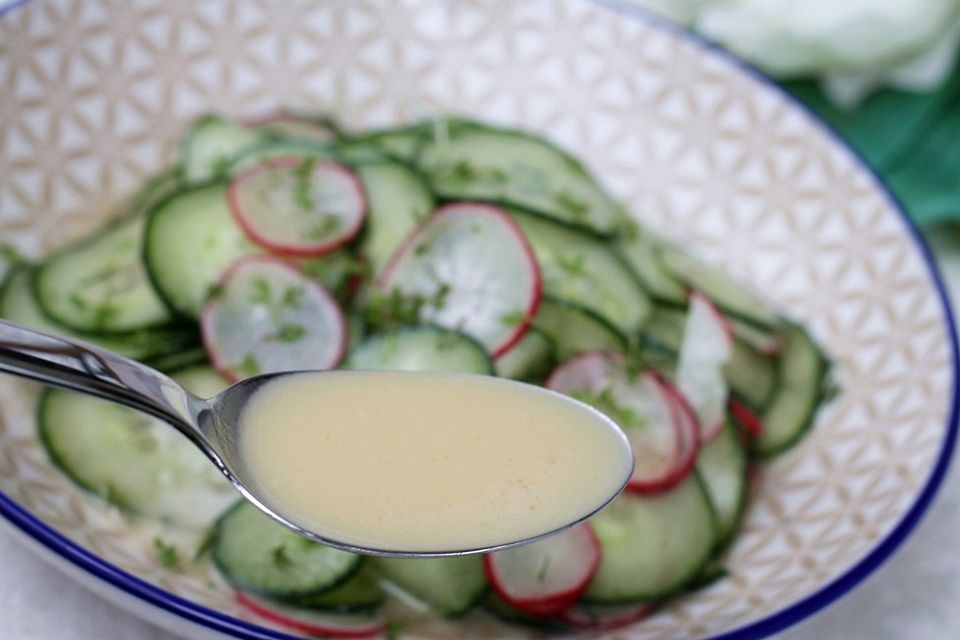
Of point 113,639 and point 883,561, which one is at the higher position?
point 883,561

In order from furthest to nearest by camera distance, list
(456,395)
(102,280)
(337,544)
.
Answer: (102,280) < (456,395) < (337,544)

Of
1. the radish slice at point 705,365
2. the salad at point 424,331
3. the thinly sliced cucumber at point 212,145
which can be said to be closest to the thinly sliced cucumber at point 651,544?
the salad at point 424,331

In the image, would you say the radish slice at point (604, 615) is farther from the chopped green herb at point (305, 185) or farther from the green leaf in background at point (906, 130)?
the green leaf in background at point (906, 130)

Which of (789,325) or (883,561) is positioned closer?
(883,561)

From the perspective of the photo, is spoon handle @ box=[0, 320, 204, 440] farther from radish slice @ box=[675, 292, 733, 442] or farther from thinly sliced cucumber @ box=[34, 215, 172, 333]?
radish slice @ box=[675, 292, 733, 442]

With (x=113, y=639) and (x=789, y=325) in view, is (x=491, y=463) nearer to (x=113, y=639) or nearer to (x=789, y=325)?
(x=113, y=639)

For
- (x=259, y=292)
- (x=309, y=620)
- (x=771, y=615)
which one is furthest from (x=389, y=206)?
(x=771, y=615)

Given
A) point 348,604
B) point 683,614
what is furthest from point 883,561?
point 348,604
